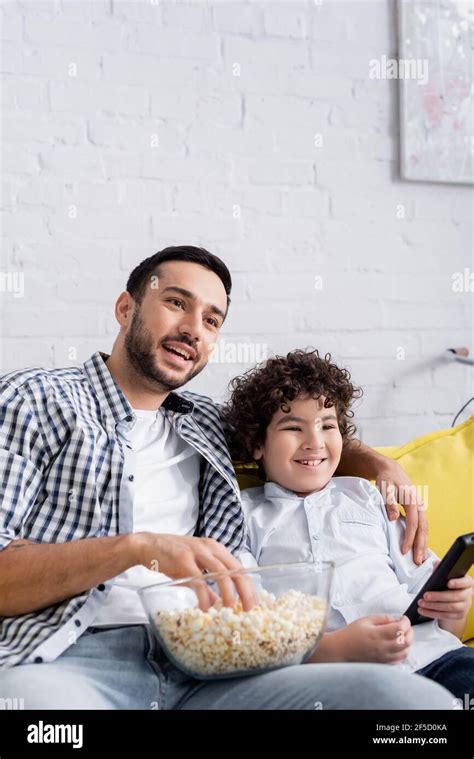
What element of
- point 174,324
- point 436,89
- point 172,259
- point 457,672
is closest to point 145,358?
point 174,324

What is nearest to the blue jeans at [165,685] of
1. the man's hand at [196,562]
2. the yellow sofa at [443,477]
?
the man's hand at [196,562]

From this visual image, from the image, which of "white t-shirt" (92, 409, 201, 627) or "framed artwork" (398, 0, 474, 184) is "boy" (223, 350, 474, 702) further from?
"framed artwork" (398, 0, 474, 184)

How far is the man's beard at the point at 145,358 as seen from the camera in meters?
1.53

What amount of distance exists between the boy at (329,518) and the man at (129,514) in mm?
57

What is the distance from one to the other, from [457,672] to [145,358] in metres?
0.73

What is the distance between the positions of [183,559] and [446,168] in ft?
5.11

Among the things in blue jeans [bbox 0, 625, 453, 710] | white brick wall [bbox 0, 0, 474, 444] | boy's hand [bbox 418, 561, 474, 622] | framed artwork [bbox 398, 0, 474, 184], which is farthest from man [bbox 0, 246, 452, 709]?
framed artwork [bbox 398, 0, 474, 184]

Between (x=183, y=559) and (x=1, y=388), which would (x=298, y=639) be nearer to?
(x=183, y=559)

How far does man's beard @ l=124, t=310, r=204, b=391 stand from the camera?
60.3 inches

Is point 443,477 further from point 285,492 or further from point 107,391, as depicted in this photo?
point 107,391

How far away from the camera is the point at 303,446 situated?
1538 mm

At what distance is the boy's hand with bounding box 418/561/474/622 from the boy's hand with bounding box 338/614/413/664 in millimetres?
60
